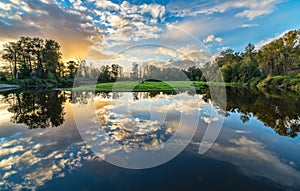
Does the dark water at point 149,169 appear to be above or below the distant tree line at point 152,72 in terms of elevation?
below

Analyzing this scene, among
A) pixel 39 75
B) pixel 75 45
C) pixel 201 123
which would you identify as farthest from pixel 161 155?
pixel 39 75

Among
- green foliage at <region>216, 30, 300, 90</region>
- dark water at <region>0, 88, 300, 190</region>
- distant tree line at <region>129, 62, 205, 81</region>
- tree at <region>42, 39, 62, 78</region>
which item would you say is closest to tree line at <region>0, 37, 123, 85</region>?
tree at <region>42, 39, 62, 78</region>

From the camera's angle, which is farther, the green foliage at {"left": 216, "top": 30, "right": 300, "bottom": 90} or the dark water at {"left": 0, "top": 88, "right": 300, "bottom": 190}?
the green foliage at {"left": 216, "top": 30, "right": 300, "bottom": 90}

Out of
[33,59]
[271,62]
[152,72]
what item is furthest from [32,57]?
[271,62]

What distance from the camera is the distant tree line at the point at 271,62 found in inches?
1656

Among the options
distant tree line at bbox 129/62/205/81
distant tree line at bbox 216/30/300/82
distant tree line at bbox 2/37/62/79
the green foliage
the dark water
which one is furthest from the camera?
distant tree line at bbox 2/37/62/79

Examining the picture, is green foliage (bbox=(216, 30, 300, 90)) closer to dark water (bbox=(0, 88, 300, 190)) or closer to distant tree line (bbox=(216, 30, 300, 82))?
distant tree line (bbox=(216, 30, 300, 82))

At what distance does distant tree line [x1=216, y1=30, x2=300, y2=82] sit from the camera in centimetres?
4206

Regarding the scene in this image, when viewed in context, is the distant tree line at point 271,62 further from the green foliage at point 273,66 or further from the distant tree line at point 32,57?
the distant tree line at point 32,57

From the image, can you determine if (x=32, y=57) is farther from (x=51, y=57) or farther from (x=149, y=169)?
(x=149, y=169)

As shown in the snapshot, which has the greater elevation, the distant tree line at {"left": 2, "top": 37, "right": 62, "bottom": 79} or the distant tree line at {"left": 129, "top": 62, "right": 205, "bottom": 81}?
the distant tree line at {"left": 2, "top": 37, "right": 62, "bottom": 79}

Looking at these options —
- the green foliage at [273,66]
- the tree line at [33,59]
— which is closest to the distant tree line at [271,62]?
the green foliage at [273,66]

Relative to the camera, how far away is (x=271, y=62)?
164 feet

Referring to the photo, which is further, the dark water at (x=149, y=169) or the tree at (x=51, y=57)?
the tree at (x=51, y=57)
